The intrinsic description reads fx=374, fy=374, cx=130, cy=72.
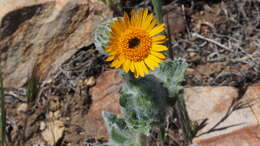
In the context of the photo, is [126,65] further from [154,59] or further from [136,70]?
[154,59]

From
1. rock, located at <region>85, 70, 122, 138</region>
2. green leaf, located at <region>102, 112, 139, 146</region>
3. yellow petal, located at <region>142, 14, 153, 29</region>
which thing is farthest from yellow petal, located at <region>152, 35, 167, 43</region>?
rock, located at <region>85, 70, 122, 138</region>

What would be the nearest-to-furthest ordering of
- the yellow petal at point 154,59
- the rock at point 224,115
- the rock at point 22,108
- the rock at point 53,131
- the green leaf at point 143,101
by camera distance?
the yellow petal at point 154,59
the green leaf at point 143,101
the rock at point 224,115
the rock at point 53,131
the rock at point 22,108

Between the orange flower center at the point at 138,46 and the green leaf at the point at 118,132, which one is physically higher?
the orange flower center at the point at 138,46

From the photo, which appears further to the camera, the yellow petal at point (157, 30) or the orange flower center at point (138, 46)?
the orange flower center at point (138, 46)

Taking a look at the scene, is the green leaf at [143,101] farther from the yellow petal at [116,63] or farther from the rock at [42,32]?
the rock at [42,32]

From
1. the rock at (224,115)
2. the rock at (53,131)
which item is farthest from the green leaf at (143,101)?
the rock at (53,131)

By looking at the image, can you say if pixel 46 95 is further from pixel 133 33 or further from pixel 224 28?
pixel 224 28

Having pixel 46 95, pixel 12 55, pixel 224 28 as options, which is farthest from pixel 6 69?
pixel 224 28
